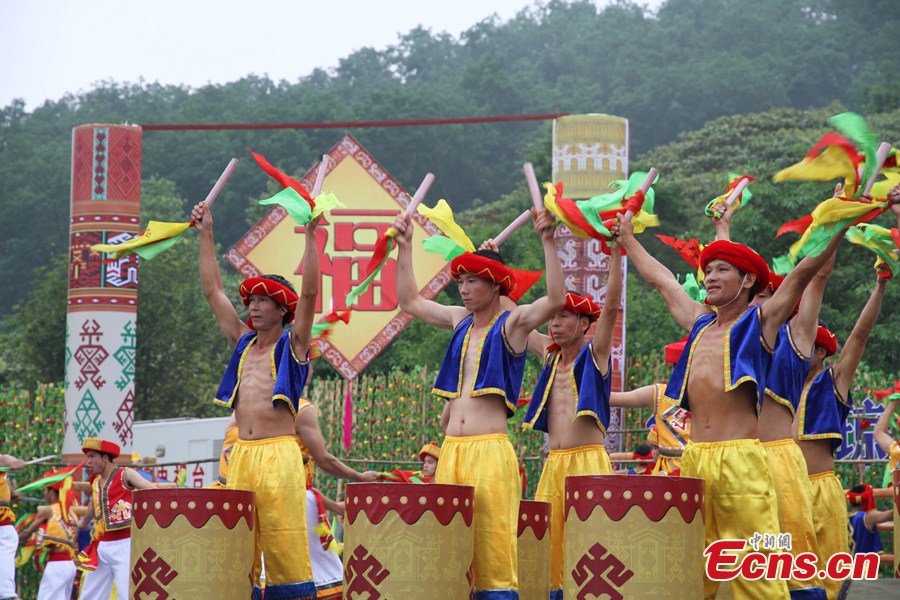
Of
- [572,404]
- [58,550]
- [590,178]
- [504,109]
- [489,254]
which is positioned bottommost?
[58,550]

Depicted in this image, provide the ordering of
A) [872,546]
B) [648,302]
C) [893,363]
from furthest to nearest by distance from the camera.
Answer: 1. [648,302]
2. [893,363]
3. [872,546]

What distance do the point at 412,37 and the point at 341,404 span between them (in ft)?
122

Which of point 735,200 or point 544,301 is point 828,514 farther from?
point 544,301

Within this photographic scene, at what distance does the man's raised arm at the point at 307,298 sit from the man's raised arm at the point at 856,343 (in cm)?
270

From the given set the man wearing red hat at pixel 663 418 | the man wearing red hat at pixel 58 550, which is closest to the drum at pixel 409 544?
the man wearing red hat at pixel 663 418

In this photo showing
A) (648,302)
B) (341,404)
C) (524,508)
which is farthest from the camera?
(648,302)

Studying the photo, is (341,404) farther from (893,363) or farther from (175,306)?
(175,306)

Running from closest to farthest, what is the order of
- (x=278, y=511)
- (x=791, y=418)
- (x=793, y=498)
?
(x=793, y=498)
(x=791, y=418)
(x=278, y=511)

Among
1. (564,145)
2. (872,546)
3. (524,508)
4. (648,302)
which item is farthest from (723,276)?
(648,302)

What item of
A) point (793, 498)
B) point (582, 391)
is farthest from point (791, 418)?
point (582, 391)

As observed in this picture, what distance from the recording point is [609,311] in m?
6.34

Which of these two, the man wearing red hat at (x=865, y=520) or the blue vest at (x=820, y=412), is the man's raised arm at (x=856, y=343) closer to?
the blue vest at (x=820, y=412)

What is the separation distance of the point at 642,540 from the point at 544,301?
1.37 metres

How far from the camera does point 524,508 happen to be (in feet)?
20.7
